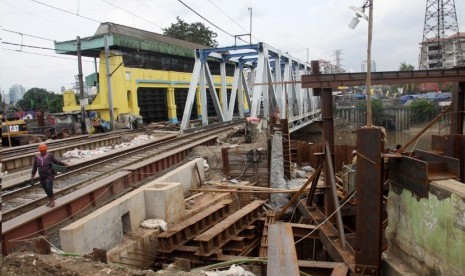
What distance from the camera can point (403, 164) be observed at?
550cm

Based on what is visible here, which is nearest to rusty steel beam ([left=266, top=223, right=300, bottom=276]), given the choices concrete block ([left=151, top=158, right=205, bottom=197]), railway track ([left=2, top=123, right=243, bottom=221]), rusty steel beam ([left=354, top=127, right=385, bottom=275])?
rusty steel beam ([left=354, top=127, right=385, bottom=275])

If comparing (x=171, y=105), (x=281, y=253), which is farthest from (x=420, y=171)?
(x=171, y=105)

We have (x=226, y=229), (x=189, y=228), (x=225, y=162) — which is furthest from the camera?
(x=225, y=162)

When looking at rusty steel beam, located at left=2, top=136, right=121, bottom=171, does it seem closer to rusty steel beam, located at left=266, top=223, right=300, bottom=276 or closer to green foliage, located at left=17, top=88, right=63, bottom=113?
rusty steel beam, located at left=266, top=223, right=300, bottom=276

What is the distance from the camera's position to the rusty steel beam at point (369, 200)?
5660 millimetres

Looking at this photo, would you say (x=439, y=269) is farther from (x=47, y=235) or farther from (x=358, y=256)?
(x=47, y=235)

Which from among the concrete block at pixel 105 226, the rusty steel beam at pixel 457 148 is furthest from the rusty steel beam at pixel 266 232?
the rusty steel beam at pixel 457 148

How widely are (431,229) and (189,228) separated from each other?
479cm

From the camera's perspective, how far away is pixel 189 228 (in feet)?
26.4

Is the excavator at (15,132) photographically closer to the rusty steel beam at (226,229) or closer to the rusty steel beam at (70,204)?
the rusty steel beam at (70,204)

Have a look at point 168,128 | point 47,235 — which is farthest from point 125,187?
point 168,128

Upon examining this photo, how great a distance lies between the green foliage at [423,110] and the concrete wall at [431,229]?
43.8 meters

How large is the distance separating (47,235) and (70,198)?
3.53 feet

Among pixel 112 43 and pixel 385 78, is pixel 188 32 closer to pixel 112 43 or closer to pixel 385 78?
pixel 112 43
